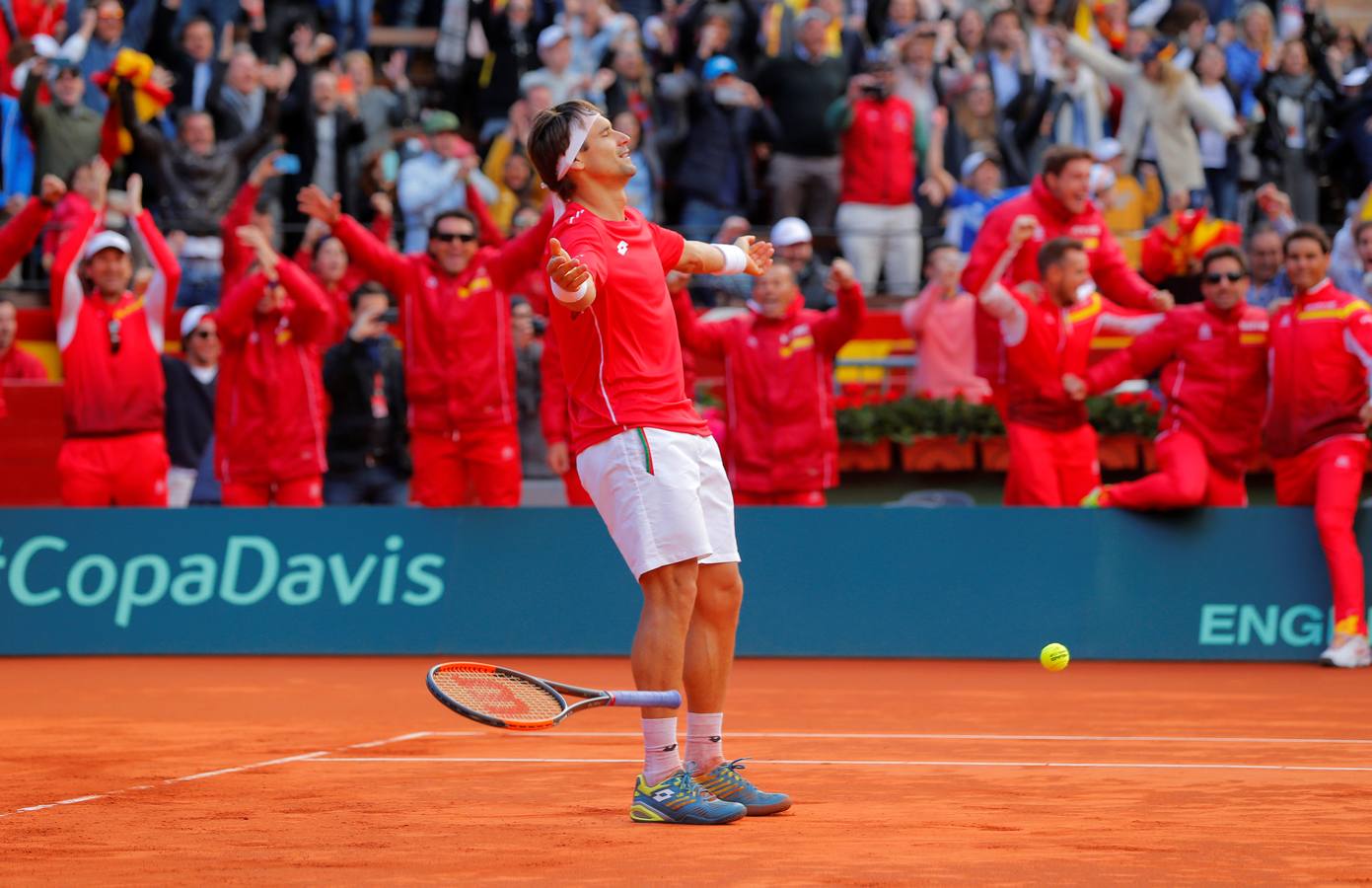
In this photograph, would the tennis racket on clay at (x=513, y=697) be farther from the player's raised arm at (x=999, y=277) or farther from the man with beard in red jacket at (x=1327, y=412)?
the man with beard in red jacket at (x=1327, y=412)

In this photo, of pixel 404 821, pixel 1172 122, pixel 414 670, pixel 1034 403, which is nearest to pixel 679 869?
pixel 404 821

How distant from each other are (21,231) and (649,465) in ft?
24.0

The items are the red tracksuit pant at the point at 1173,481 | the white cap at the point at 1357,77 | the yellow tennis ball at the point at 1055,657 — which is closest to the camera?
the yellow tennis ball at the point at 1055,657

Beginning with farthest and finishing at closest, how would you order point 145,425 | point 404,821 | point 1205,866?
point 145,425 → point 404,821 → point 1205,866

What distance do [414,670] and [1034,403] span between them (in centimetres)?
417

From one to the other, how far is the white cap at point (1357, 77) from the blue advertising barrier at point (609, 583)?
758cm

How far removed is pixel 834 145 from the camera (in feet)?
57.2

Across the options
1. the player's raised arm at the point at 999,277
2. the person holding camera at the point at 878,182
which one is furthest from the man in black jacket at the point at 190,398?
the player's raised arm at the point at 999,277

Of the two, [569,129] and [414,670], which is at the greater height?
[569,129]

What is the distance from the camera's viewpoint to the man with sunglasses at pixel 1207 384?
1212 cm

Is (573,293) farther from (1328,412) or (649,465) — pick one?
(1328,412)

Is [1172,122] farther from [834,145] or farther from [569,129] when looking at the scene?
[569,129]


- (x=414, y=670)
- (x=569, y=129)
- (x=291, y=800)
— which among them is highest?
(x=569, y=129)

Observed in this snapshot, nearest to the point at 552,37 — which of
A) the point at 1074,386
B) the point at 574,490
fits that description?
the point at 574,490
